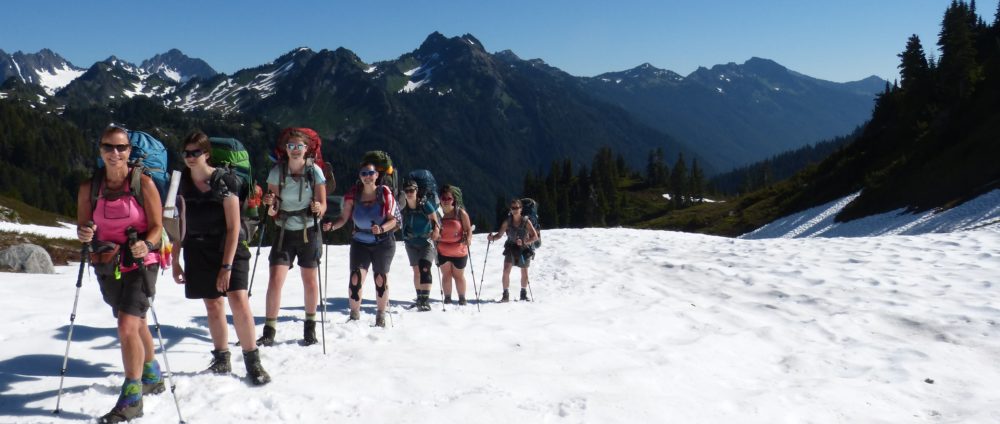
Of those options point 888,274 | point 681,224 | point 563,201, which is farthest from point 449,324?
point 563,201

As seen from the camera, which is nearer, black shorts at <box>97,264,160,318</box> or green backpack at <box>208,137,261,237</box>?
black shorts at <box>97,264,160,318</box>

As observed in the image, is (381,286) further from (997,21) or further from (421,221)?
(997,21)

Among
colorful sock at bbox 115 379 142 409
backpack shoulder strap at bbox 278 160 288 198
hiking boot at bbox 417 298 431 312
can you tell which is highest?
backpack shoulder strap at bbox 278 160 288 198

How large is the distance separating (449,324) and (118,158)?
5.88 metres

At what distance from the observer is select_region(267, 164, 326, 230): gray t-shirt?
24.0 feet

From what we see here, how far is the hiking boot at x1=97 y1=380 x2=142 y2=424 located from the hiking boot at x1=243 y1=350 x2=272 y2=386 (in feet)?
3.61

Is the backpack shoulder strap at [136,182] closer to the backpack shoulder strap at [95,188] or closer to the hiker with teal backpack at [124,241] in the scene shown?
the hiker with teal backpack at [124,241]

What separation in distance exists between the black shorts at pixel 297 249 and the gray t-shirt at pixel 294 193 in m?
0.13

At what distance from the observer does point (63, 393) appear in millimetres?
5578

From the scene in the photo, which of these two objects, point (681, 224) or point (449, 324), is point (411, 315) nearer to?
point (449, 324)

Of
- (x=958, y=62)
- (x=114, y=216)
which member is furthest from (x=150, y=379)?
(x=958, y=62)

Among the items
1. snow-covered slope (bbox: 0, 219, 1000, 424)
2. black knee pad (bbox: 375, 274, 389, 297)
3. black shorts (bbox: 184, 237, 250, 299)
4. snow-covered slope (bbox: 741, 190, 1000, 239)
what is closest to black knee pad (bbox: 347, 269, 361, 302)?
black knee pad (bbox: 375, 274, 389, 297)

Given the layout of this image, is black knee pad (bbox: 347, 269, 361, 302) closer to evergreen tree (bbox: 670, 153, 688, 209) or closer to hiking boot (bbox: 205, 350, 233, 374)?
hiking boot (bbox: 205, 350, 233, 374)

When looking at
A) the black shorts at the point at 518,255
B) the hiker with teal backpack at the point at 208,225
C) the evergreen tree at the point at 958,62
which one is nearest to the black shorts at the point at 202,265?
the hiker with teal backpack at the point at 208,225
